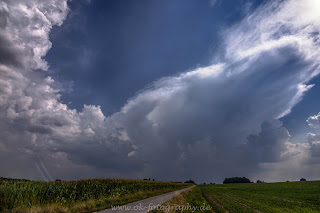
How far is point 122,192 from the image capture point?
32.2 metres

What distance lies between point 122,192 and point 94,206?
1425 cm

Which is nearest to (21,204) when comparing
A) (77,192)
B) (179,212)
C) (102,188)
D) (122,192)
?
(77,192)

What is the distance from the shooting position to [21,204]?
15.0m

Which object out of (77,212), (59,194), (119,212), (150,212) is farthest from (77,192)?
(150,212)

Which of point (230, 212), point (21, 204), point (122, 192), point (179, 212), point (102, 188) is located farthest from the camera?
point (122, 192)

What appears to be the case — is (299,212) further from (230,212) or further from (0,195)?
(0,195)

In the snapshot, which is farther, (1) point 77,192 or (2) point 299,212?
(1) point 77,192

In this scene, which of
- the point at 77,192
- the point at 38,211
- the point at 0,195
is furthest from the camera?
the point at 77,192

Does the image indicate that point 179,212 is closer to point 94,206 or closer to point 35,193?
point 94,206

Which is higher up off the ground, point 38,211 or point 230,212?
point 38,211

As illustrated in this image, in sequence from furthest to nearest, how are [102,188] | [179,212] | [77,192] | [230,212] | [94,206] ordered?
[102,188]
[77,192]
[230,212]
[94,206]
[179,212]

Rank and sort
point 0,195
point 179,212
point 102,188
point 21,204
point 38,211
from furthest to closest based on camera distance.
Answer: point 102,188, point 179,212, point 0,195, point 21,204, point 38,211

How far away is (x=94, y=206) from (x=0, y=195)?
7809 mm

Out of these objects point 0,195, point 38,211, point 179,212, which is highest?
point 0,195
